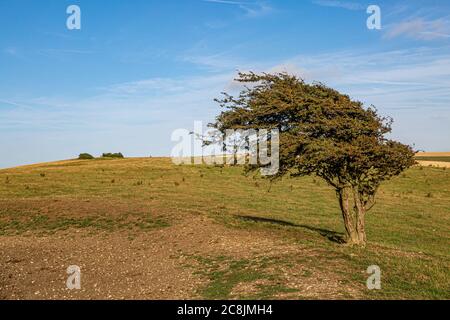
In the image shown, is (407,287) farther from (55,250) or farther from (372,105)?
(55,250)

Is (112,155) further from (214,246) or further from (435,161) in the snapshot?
(214,246)

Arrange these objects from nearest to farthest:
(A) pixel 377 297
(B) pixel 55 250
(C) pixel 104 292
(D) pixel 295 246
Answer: (A) pixel 377 297
(C) pixel 104 292
(D) pixel 295 246
(B) pixel 55 250

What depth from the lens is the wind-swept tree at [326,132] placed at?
20453 mm

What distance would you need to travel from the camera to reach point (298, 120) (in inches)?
850

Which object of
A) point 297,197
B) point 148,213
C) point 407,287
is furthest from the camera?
point 297,197

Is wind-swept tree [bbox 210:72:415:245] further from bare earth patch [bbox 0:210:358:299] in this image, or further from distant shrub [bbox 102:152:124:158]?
distant shrub [bbox 102:152:124:158]

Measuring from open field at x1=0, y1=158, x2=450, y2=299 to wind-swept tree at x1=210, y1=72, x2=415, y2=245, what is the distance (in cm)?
344

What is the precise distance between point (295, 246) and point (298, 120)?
6.05 metres

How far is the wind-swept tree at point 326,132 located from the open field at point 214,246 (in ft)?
11.3

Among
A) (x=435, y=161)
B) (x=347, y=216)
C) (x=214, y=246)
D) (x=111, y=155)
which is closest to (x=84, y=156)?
(x=111, y=155)

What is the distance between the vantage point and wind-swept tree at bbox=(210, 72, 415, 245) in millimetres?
20453

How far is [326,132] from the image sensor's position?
21156 mm

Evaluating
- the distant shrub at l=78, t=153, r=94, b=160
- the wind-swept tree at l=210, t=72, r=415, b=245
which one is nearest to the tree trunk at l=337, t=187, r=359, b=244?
the wind-swept tree at l=210, t=72, r=415, b=245
